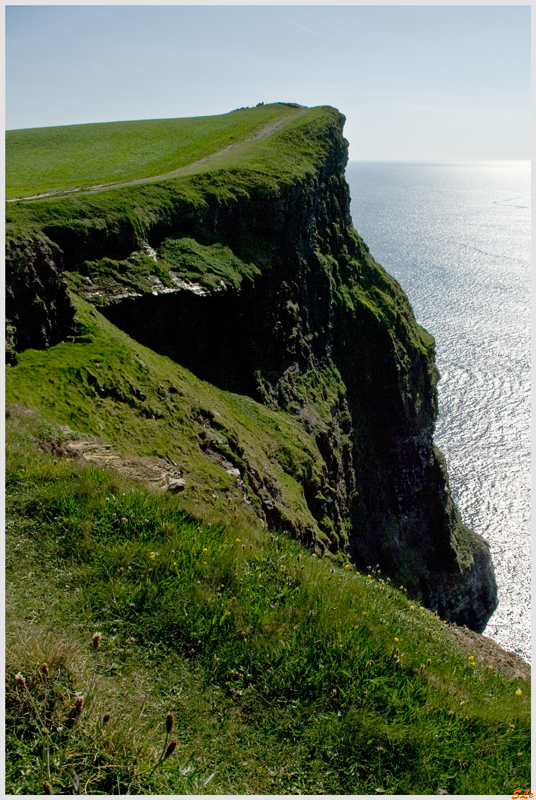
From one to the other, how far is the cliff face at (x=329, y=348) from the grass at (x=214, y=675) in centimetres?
1173

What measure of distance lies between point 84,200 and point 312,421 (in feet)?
61.7

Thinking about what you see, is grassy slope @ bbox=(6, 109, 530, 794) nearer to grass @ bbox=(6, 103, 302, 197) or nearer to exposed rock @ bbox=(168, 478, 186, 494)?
exposed rock @ bbox=(168, 478, 186, 494)

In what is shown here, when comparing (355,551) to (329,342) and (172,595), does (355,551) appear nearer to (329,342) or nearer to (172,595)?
(329,342)

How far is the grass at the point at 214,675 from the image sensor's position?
420 cm

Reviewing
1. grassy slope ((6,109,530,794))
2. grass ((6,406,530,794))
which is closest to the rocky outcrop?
grassy slope ((6,109,530,794))

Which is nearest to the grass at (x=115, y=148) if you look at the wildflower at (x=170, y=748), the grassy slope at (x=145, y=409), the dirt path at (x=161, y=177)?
the dirt path at (x=161, y=177)

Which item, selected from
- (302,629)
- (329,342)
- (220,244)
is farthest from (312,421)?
(302,629)

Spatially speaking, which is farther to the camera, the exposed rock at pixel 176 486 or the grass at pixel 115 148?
the grass at pixel 115 148

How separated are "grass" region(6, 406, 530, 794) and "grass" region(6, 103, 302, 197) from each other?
2458 cm

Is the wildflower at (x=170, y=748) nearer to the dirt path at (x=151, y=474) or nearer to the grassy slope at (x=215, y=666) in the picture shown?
the grassy slope at (x=215, y=666)

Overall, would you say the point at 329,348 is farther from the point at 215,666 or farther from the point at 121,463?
the point at 215,666

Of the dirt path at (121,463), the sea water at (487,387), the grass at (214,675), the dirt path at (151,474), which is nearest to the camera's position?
the grass at (214,675)

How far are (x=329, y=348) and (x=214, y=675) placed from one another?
118 feet

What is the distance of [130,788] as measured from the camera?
12.7ft
